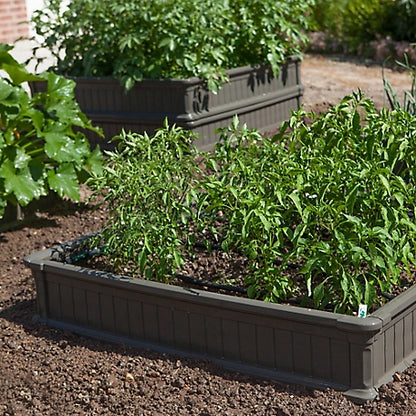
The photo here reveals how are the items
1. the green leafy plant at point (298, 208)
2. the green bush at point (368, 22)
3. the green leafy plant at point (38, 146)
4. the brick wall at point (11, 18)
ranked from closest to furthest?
the green leafy plant at point (298, 208), the green leafy plant at point (38, 146), the brick wall at point (11, 18), the green bush at point (368, 22)

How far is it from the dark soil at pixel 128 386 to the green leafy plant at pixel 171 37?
3120 mm

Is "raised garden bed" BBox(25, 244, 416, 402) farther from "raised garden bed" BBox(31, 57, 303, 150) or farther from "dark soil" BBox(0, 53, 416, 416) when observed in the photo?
"raised garden bed" BBox(31, 57, 303, 150)

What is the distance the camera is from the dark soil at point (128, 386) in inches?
158

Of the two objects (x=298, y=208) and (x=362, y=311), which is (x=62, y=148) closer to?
(x=298, y=208)

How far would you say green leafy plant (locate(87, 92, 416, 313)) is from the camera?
4203 millimetres

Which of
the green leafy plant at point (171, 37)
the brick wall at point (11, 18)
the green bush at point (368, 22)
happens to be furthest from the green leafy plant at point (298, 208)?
the green bush at point (368, 22)

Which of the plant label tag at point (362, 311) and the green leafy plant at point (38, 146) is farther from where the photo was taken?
the green leafy plant at point (38, 146)

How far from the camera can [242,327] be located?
4262 mm

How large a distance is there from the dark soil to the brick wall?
318 inches

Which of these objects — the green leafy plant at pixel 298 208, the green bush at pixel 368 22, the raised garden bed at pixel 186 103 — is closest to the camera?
the green leafy plant at pixel 298 208

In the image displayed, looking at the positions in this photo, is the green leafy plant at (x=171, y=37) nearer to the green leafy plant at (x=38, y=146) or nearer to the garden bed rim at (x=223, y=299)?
the green leafy plant at (x=38, y=146)

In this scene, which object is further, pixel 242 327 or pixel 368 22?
pixel 368 22

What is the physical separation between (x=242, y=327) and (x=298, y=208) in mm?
583

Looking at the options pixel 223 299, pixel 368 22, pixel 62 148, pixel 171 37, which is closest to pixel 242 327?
pixel 223 299
